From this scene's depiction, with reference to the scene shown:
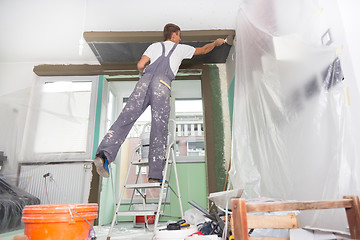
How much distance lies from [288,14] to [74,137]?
2.65 metres

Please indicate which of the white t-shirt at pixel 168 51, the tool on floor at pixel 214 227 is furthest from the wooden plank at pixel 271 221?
the white t-shirt at pixel 168 51

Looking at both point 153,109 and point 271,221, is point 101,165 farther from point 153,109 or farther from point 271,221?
point 271,221

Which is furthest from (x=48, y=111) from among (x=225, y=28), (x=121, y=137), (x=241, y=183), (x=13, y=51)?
(x=241, y=183)

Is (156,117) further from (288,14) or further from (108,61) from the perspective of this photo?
(108,61)

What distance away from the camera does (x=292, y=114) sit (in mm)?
Answer: 1117

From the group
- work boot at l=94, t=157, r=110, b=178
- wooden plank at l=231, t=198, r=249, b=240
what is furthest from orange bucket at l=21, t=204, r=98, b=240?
wooden plank at l=231, t=198, r=249, b=240

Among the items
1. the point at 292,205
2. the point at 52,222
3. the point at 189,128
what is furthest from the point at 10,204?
the point at 292,205

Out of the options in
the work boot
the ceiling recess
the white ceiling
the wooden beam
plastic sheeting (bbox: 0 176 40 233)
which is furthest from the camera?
the wooden beam

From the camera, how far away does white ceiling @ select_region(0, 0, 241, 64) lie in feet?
7.29

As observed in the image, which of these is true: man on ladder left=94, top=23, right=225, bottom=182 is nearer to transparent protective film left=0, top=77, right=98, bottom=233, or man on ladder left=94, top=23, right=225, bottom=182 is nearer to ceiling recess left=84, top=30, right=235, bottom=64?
ceiling recess left=84, top=30, right=235, bottom=64

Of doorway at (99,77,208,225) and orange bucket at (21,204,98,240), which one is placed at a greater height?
doorway at (99,77,208,225)

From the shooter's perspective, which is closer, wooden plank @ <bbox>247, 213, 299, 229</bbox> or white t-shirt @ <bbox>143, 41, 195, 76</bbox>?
wooden plank @ <bbox>247, 213, 299, 229</bbox>

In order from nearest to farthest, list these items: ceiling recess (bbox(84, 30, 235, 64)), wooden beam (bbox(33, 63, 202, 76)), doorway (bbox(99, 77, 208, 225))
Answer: ceiling recess (bbox(84, 30, 235, 64))
doorway (bbox(99, 77, 208, 225))
wooden beam (bbox(33, 63, 202, 76))

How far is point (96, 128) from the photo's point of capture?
9.78 ft
